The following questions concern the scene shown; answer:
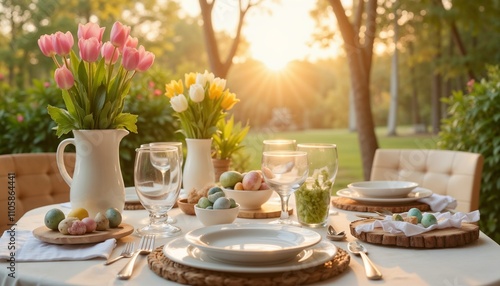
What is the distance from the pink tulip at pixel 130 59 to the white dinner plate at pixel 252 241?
584mm

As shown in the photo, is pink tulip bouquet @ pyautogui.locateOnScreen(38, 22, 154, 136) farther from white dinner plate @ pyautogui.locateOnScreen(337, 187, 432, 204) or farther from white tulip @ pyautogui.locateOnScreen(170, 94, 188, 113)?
white dinner plate @ pyautogui.locateOnScreen(337, 187, 432, 204)

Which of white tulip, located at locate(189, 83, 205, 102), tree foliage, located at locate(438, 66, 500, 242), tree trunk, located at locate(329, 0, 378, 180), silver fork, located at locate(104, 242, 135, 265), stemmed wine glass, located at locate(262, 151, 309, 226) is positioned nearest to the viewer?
silver fork, located at locate(104, 242, 135, 265)

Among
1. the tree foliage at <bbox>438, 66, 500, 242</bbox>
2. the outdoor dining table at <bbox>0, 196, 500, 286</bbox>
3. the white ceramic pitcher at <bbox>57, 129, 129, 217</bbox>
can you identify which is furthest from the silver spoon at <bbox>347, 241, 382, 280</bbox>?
the tree foliage at <bbox>438, 66, 500, 242</bbox>

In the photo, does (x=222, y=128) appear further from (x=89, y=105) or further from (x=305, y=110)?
(x=305, y=110)

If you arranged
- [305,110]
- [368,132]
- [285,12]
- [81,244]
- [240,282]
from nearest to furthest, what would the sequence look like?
[240,282], [81,244], [368,132], [285,12], [305,110]

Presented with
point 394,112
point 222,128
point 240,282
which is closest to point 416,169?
point 222,128

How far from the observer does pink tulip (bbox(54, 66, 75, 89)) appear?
1.60 metres

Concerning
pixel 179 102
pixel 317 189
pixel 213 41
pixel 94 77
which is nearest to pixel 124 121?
pixel 94 77

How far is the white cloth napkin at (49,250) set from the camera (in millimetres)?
1343

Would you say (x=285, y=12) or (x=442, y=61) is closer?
(x=285, y=12)

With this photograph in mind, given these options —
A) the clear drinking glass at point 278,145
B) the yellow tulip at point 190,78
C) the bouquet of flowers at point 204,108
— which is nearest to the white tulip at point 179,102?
the bouquet of flowers at point 204,108

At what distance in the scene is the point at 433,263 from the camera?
1.30 metres

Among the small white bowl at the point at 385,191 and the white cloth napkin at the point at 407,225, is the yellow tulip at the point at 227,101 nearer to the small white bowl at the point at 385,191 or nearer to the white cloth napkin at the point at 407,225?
the small white bowl at the point at 385,191

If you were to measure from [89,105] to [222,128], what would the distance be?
0.95m
